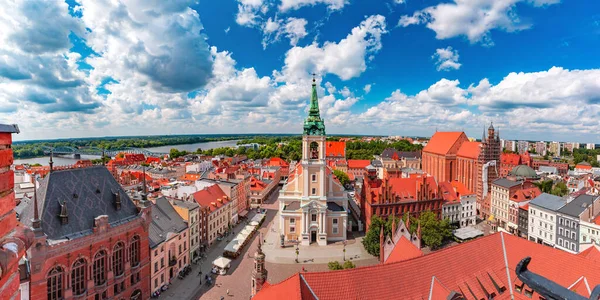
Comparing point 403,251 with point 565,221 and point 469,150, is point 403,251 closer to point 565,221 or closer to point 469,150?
point 565,221

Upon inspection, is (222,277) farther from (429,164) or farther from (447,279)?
(429,164)

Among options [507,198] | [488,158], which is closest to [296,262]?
[507,198]

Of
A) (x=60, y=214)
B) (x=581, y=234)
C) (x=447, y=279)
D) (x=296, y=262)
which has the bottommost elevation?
(x=296, y=262)

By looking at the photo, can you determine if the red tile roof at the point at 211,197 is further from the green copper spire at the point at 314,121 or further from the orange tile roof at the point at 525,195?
the orange tile roof at the point at 525,195

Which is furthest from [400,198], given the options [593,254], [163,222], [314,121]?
[163,222]

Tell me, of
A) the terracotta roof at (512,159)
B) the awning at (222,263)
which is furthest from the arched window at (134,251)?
the terracotta roof at (512,159)

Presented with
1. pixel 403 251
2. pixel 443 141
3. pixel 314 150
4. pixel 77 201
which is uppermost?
pixel 443 141
